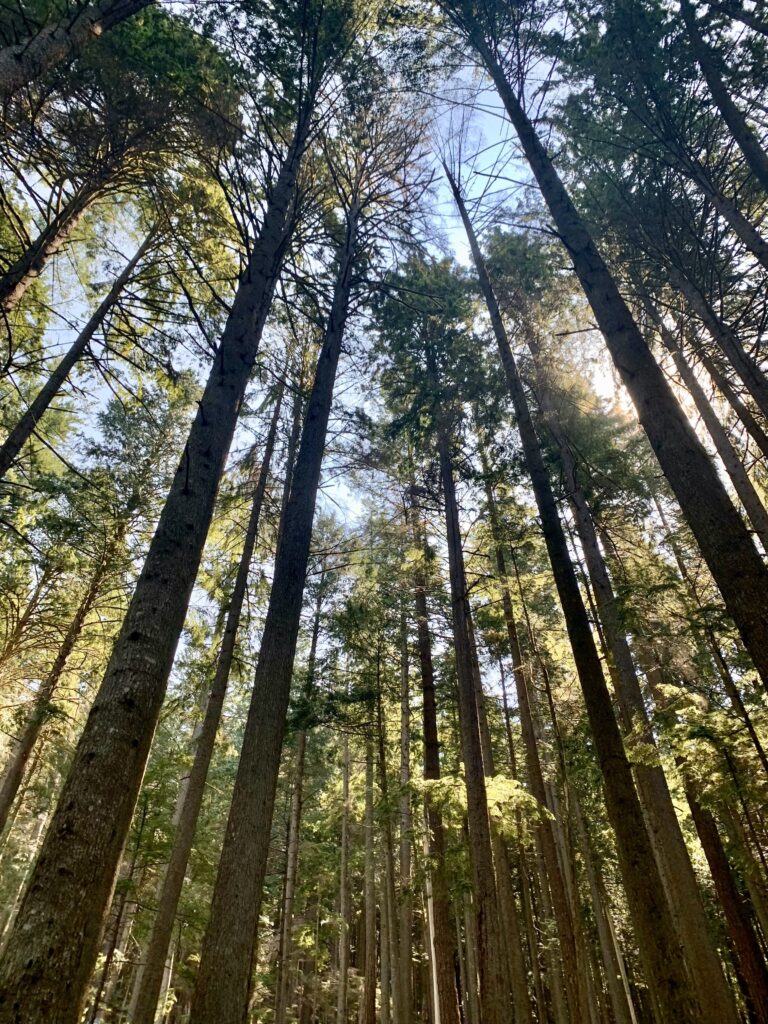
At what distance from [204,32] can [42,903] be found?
29.3 feet

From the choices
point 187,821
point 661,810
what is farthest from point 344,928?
point 661,810

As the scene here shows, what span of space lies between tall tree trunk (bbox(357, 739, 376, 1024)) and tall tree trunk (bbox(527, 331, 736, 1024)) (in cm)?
738

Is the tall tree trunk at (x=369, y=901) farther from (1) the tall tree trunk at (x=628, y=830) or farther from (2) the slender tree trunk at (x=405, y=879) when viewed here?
(1) the tall tree trunk at (x=628, y=830)

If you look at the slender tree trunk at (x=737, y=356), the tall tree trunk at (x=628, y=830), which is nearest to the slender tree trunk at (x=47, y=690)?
the tall tree trunk at (x=628, y=830)

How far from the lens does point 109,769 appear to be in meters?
2.31

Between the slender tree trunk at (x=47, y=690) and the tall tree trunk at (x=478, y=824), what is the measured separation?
730cm

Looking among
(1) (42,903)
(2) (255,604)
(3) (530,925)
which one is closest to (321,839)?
(3) (530,925)

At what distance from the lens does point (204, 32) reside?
6.53 meters

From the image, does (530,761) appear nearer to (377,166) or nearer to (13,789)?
(13,789)

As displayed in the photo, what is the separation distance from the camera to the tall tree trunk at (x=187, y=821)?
6.92 metres

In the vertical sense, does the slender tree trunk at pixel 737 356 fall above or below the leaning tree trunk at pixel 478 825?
above

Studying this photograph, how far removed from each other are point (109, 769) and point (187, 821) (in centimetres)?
724

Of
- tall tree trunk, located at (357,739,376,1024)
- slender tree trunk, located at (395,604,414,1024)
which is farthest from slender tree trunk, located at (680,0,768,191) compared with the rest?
tall tree trunk, located at (357,739,376,1024)

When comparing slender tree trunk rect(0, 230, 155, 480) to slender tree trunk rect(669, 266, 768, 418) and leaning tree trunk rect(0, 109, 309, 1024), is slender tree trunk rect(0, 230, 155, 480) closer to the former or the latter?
leaning tree trunk rect(0, 109, 309, 1024)
